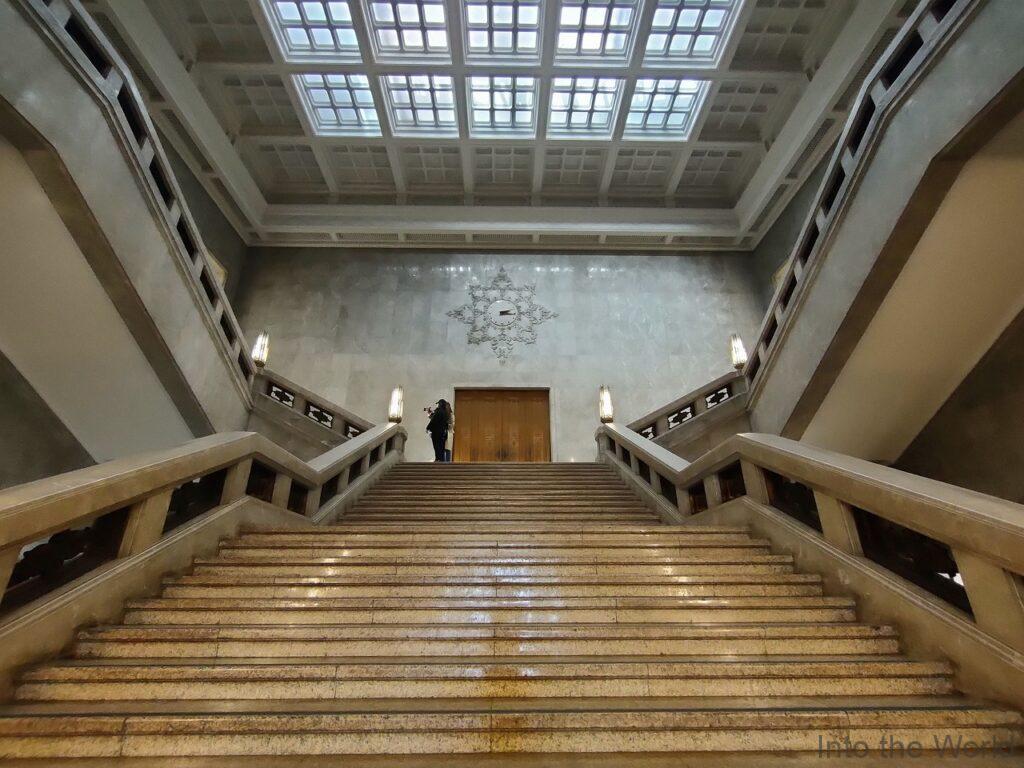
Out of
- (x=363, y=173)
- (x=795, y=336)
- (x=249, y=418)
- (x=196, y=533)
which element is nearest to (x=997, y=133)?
(x=795, y=336)

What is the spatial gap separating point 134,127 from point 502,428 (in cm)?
827

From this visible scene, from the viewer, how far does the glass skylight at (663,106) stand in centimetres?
1052

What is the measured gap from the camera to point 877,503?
2.31m

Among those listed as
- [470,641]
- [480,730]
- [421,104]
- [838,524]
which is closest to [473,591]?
[470,641]

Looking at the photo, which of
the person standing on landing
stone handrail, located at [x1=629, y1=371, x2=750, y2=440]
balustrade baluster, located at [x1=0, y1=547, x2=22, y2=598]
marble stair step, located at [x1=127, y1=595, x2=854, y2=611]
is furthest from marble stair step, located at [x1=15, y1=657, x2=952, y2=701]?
the person standing on landing

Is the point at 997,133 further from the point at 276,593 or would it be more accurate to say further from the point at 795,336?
the point at 276,593

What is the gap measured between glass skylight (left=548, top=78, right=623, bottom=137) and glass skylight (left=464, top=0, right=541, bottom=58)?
3.24 ft

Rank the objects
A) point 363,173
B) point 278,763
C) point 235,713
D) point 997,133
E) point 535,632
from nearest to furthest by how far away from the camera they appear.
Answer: point 278,763 → point 235,713 → point 535,632 → point 997,133 → point 363,173

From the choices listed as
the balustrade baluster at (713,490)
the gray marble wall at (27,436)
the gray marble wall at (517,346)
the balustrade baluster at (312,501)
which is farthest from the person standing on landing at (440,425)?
the balustrade baluster at (713,490)

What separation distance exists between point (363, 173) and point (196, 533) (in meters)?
12.0

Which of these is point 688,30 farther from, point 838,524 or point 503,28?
point 838,524

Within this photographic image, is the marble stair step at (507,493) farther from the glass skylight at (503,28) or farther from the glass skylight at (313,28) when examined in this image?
the glass skylight at (313,28)

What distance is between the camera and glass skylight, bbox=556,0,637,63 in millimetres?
9219

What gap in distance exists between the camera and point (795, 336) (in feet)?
18.6
